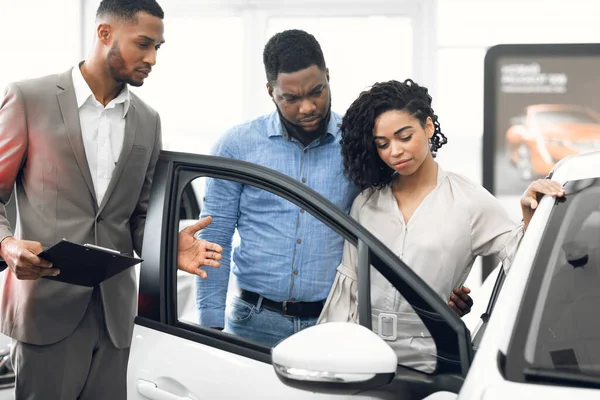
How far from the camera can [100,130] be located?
2129 mm

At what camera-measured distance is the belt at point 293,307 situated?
207 centimetres

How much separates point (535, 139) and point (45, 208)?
2144 mm

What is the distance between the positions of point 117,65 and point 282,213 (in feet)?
2.10

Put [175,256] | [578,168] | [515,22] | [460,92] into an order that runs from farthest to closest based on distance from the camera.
→ [460,92] < [515,22] < [175,256] < [578,168]

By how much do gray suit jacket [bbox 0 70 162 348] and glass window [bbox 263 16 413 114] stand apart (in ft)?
13.1

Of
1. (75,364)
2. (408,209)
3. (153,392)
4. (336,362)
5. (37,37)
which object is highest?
(37,37)

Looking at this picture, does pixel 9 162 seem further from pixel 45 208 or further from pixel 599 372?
pixel 599 372

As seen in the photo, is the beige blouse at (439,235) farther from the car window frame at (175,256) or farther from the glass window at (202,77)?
the glass window at (202,77)

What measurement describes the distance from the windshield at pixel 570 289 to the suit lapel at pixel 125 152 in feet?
3.84

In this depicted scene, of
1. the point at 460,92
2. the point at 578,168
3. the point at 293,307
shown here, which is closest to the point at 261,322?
the point at 293,307

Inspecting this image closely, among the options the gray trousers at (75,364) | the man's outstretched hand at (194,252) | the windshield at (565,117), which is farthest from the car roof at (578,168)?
the windshield at (565,117)

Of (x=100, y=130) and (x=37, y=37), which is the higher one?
(x=37, y=37)

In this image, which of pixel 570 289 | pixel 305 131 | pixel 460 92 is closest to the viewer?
pixel 570 289

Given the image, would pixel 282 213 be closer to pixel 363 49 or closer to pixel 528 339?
pixel 528 339
